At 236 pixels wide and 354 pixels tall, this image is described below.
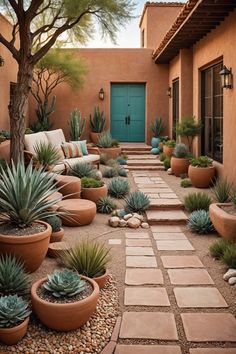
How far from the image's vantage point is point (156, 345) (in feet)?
12.4

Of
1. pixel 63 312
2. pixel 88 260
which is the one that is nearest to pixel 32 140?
pixel 88 260

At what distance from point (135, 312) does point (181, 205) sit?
14.0 ft

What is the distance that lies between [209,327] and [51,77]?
43.6ft

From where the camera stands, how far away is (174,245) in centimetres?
651

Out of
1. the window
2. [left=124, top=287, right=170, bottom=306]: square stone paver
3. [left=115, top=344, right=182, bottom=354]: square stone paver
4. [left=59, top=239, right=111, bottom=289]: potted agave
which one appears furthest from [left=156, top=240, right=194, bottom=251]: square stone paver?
the window

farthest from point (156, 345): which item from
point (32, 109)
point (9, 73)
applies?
point (32, 109)

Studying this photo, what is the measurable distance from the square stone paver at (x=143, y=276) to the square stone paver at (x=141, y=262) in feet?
0.48

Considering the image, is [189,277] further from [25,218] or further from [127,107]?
[127,107]

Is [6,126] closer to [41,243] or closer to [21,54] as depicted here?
[21,54]

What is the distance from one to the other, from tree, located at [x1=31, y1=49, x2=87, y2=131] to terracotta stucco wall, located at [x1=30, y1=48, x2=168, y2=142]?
1.73 feet

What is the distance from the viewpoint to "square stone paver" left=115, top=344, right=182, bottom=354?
3.66 metres

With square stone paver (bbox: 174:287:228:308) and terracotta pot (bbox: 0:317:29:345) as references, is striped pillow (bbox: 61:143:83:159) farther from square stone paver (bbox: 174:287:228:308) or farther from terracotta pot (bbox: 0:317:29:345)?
terracotta pot (bbox: 0:317:29:345)

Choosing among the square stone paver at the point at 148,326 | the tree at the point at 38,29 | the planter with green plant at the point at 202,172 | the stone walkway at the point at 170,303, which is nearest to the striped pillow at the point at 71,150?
the tree at the point at 38,29

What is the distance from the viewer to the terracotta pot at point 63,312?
388 cm
